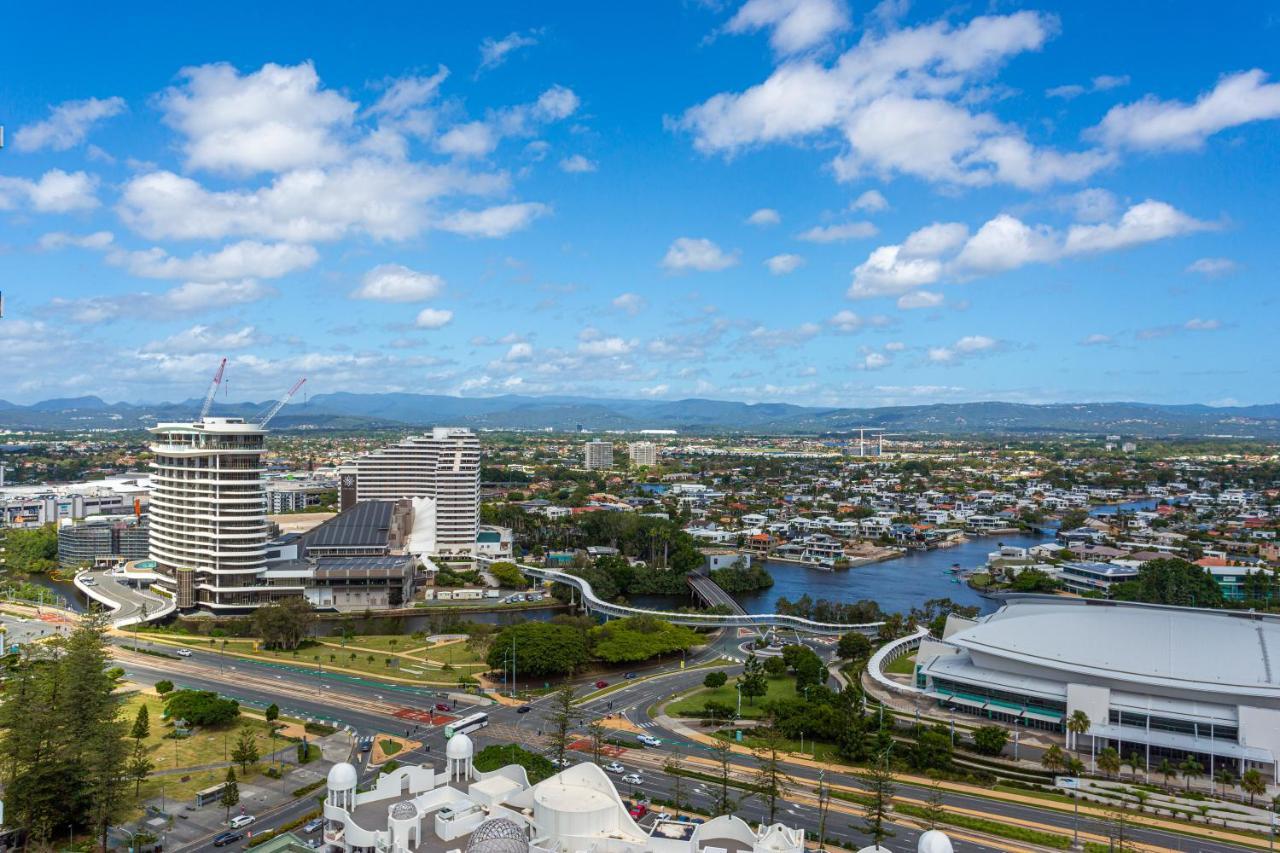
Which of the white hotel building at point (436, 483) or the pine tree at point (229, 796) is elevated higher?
the white hotel building at point (436, 483)

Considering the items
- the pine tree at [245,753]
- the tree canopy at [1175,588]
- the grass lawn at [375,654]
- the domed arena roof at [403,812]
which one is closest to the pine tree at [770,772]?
the domed arena roof at [403,812]

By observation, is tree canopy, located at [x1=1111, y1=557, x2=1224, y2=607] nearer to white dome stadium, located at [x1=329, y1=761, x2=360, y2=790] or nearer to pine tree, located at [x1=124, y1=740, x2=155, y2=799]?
white dome stadium, located at [x1=329, y1=761, x2=360, y2=790]

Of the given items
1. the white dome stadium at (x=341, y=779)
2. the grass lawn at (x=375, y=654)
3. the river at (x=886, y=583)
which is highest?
the white dome stadium at (x=341, y=779)

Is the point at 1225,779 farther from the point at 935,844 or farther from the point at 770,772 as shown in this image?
the point at 935,844

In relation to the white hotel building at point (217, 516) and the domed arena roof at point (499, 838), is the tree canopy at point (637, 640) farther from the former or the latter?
the domed arena roof at point (499, 838)

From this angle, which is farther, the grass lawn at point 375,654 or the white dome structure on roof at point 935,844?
the grass lawn at point 375,654

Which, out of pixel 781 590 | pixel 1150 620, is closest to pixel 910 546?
pixel 781 590

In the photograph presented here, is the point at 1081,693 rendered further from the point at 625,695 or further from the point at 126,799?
the point at 126,799

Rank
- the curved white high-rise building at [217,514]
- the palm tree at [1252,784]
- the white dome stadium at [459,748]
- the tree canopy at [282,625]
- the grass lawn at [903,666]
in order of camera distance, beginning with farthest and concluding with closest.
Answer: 1. the curved white high-rise building at [217,514]
2. the tree canopy at [282,625]
3. the grass lawn at [903,666]
4. the palm tree at [1252,784]
5. the white dome stadium at [459,748]
